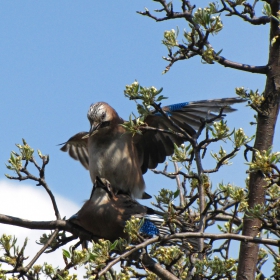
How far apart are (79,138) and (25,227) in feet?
12.0

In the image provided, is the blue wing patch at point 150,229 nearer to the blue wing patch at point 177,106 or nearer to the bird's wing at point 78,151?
the blue wing patch at point 177,106

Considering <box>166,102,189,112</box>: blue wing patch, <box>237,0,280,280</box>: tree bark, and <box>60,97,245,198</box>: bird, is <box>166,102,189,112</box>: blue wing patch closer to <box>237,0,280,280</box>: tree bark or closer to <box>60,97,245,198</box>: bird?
<box>60,97,245,198</box>: bird

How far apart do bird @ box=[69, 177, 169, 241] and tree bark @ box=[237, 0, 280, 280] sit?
176 centimetres

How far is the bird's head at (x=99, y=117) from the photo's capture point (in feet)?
25.8

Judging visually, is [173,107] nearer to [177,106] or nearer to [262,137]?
[177,106]

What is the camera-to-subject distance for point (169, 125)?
8266mm

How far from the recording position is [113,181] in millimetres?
7914

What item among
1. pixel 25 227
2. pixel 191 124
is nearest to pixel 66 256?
pixel 25 227

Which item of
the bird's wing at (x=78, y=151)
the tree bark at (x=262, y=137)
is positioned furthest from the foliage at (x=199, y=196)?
the bird's wing at (x=78, y=151)

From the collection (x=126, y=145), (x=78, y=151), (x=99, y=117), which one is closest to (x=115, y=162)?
(x=126, y=145)

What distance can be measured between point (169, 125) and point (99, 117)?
1.04 meters

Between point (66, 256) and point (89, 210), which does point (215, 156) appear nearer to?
point (66, 256)

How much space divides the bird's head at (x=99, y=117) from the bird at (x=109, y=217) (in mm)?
1419

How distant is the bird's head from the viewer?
25.8 ft
